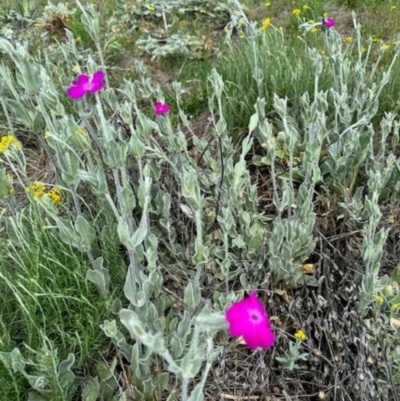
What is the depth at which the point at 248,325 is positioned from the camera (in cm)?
104

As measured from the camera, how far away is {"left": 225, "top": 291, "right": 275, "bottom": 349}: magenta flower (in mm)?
1029

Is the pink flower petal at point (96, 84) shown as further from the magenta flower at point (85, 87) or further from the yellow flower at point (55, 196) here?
the yellow flower at point (55, 196)

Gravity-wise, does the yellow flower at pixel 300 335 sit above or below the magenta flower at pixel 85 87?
below

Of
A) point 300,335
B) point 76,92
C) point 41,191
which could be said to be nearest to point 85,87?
point 76,92

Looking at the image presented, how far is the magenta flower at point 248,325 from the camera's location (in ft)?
3.38

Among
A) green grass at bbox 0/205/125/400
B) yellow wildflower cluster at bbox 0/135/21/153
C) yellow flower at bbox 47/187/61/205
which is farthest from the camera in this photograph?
yellow flower at bbox 47/187/61/205

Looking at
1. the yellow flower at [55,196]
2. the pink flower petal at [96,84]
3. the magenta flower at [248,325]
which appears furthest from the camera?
the yellow flower at [55,196]

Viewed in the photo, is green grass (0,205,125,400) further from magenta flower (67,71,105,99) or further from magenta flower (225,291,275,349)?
magenta flower (225,291,275,349)

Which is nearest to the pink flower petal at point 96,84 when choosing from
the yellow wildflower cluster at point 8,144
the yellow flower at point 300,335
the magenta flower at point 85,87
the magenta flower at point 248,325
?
the magenta flower at point 85,87

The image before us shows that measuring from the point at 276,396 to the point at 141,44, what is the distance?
8.93 feet

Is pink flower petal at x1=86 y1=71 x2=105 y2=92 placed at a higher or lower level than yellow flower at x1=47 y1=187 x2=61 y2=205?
higher

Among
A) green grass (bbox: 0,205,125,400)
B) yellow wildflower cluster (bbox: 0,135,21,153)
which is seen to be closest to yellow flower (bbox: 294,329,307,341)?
green grass (bbox: 0,205,125,400)

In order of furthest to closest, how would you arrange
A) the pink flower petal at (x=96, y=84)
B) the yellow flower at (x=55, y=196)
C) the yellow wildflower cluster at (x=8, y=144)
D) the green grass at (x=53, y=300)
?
1. the yellow flower at (x=55, y=196)
2. the yellow wildflower cluster at (x=8, y=144)
3. the green grass at (x=53, y=300)
4. the pink flower petal at (x=96, y=84)

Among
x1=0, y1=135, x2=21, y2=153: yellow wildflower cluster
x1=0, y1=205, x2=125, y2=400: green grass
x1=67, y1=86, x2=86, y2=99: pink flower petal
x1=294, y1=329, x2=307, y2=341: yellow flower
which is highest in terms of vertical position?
x1=67, y1=86, x2=86, y2=99: pink flower petal
